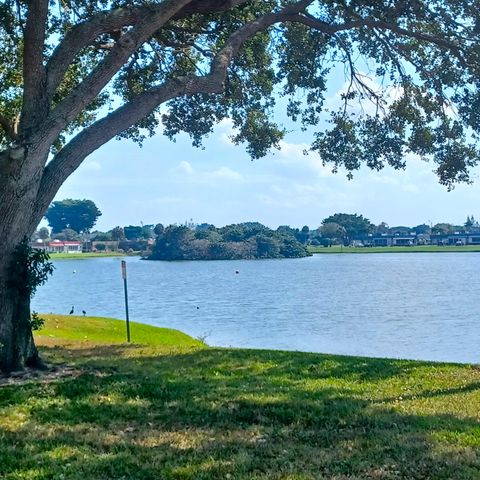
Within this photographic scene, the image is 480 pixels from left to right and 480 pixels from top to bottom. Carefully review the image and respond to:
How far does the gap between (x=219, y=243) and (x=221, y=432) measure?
387 feet

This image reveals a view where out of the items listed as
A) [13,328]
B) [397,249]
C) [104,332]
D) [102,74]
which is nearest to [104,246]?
[397,249]

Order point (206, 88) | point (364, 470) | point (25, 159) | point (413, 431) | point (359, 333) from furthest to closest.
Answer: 1. point (359, 333)
2. point (206, 88)
3. point (25, 159)
4. point (413, 431)
5. point (364, 470)

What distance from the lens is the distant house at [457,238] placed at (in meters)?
149

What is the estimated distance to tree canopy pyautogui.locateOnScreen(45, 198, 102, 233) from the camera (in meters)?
176

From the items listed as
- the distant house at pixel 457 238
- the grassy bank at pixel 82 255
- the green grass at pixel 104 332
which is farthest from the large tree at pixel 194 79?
the grassy bank at pixel 82 255

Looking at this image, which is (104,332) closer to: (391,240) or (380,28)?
(380,28)

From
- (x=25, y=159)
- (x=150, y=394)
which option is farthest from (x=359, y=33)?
(x=150, y=394)

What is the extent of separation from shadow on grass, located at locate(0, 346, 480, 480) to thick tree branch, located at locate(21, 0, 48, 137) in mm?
4110

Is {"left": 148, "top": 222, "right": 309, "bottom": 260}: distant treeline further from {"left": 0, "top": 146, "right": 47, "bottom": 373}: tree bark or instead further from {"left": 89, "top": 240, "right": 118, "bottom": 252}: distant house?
{"left": 0, "top": 146, "right": 47, "bottom": 373}: tree bark

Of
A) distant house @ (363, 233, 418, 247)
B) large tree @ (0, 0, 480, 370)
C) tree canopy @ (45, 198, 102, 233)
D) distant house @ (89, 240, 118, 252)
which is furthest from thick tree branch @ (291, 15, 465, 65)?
tree canopy @ (45, 198, 102, 233)

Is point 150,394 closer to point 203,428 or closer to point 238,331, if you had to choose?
point 203,428

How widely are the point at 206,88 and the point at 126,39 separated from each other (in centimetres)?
168

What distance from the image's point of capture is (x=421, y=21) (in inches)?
550

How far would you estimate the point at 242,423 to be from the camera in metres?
6.88
